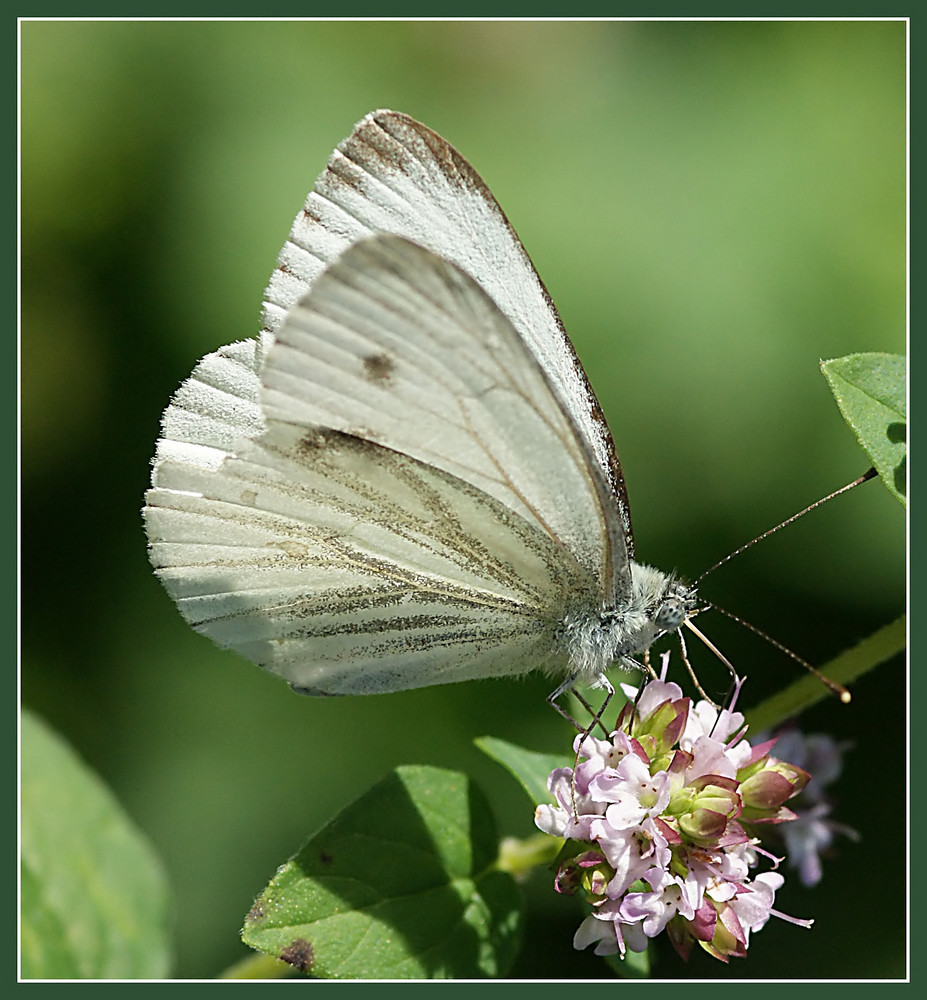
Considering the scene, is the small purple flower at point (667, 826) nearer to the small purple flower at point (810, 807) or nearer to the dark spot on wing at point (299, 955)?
the dark spot on wing at point (299, 955)

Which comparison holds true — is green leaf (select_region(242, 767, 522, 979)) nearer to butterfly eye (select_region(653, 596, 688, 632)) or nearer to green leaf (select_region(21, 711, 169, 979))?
butterfly eye (select_region(653, 596, 688, 632))

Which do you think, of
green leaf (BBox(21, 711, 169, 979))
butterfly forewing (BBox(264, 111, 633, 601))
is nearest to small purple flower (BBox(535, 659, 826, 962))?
butterfly forewing (BBox(264, 111, 633, 601))

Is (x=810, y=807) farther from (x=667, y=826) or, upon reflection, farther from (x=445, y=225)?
(x=445, y=225)

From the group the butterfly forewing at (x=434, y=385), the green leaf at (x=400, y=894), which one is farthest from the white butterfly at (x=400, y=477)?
the green leaf at (x=400, y=894)

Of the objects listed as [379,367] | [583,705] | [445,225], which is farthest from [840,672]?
[445,225]

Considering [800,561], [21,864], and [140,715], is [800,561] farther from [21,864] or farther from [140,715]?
[21,864]

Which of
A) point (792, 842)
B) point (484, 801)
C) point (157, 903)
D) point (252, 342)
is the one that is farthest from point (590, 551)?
point (157, 903)
